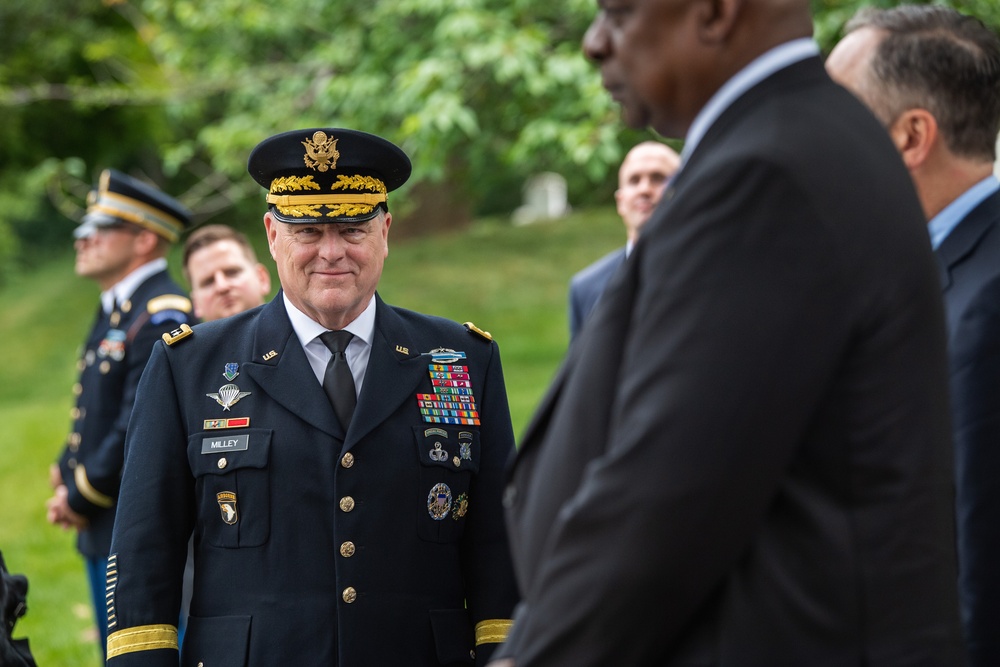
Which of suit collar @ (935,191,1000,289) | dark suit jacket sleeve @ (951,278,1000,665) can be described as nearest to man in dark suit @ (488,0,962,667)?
dark suit jacket sleeve @ (951,278,1000,665)

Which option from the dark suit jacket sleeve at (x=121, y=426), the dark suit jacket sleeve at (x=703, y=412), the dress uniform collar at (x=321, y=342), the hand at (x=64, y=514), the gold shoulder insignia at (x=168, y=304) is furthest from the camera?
the hand at (x=64, y=514)

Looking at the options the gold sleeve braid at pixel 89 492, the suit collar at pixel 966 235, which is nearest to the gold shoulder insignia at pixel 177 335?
the suit collar at pixel 966 235

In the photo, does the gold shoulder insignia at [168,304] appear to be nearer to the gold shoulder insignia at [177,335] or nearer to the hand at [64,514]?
the hand at [64,514]

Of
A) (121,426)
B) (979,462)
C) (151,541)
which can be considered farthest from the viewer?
(121,426)

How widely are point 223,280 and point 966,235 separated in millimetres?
3211

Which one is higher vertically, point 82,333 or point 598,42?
point 82,333

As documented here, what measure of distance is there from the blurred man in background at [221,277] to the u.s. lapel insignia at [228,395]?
7.10 ft

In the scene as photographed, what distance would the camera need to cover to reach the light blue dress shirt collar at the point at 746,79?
5.29 ft

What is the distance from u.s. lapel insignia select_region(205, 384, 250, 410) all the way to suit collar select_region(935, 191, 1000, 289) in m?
1.58

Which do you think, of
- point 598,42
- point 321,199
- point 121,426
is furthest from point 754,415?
point 121,426

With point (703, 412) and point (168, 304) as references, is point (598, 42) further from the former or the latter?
point (168, 304)

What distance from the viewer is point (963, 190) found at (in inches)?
103

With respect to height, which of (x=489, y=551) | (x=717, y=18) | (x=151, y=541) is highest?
(x=717, y=18)

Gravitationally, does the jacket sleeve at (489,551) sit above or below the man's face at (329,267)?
below
